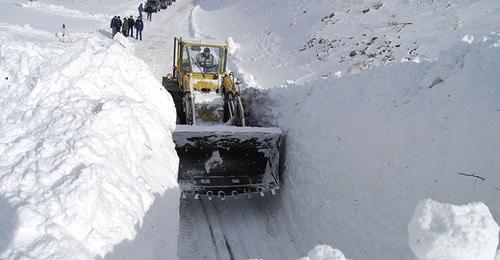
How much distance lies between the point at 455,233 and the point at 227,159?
6.08m

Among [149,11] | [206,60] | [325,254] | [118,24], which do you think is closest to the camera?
[325,254]

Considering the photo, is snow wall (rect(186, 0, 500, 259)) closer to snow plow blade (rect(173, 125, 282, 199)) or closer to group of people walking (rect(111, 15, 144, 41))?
Answer: snow plow blade (rect(173, 125, 282, 199))

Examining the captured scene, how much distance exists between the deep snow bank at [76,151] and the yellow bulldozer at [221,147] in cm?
113

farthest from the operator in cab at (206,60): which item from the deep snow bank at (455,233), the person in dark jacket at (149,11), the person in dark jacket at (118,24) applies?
the person in dark jacket at (149,11)

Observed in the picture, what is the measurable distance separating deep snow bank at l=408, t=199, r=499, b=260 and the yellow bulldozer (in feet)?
17.2

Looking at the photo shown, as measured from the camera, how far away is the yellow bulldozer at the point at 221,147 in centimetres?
839

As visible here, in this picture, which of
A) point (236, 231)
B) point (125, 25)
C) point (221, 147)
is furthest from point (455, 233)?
point (125, 25)

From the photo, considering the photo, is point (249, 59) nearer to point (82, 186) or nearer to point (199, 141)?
point (199, 141)

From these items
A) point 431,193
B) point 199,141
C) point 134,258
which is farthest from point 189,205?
point 431,193

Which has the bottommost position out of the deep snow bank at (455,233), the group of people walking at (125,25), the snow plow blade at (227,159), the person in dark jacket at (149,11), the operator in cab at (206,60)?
the snow plow blade at (227,159)

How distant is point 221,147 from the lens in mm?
8734

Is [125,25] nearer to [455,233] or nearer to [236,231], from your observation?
[236,231]

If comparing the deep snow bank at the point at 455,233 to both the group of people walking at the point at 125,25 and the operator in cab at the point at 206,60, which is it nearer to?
the operator in cab at the point at 206,60

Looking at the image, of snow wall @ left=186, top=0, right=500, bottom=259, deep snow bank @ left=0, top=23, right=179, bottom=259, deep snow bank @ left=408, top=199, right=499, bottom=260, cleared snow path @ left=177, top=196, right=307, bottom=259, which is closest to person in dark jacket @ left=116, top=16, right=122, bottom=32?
snow wall @ left=186, top=0, right=500, bottom=259
